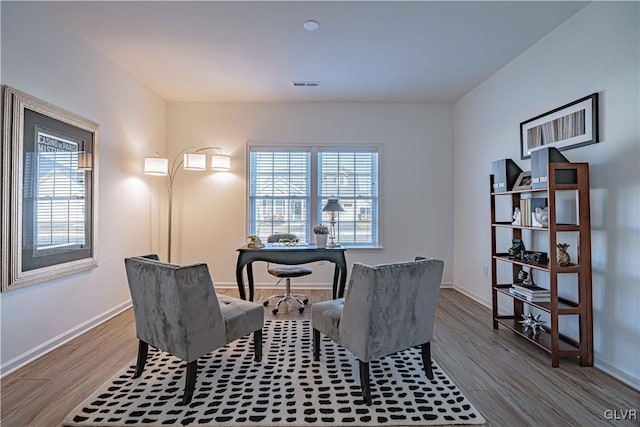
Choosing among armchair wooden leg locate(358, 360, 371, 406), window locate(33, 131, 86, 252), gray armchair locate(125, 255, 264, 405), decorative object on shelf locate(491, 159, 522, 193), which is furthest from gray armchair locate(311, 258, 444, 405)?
window locate(33, 131, 86, 252)

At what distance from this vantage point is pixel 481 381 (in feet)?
7.30

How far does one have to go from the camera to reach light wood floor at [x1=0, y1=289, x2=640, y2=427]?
1.86 m

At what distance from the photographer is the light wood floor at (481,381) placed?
73.2 inches

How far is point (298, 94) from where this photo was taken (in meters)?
4.50

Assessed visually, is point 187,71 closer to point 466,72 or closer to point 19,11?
point 19,11

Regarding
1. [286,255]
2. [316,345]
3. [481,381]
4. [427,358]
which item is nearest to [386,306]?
[427,358]

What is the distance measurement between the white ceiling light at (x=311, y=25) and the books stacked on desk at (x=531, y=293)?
2.90m

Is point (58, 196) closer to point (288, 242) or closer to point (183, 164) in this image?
point (183, 164)

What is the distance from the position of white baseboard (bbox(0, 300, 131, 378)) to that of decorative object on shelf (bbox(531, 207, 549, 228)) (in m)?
4.15

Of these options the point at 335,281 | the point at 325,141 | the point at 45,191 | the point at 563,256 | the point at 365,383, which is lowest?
the point at 365,383

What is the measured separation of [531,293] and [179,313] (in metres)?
2.70

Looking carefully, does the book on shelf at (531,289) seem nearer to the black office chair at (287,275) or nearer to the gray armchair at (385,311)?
the gray armchair at (385,311)

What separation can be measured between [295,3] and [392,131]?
2733 mm

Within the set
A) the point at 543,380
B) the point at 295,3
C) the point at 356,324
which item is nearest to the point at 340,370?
the point at 356,324
